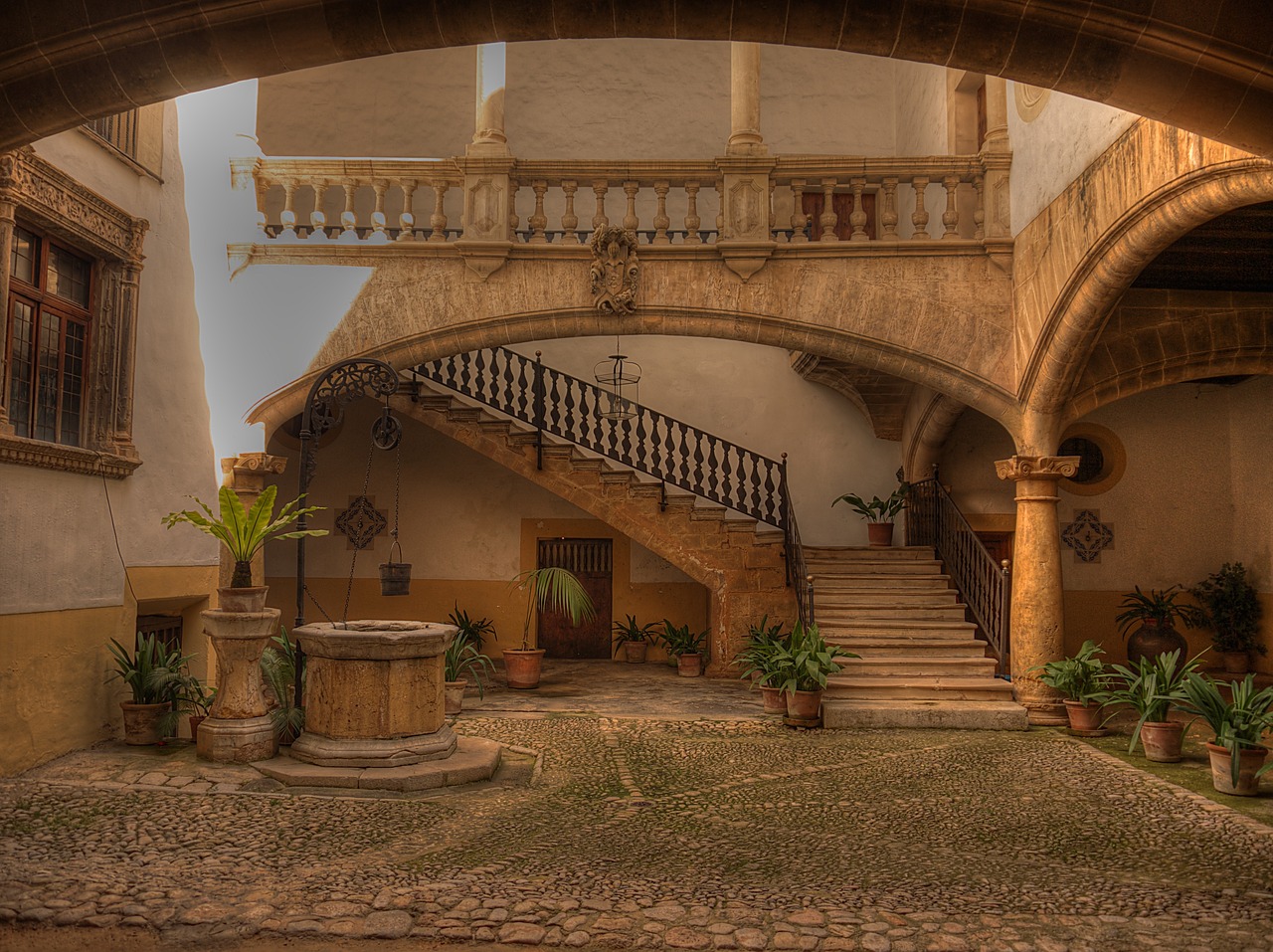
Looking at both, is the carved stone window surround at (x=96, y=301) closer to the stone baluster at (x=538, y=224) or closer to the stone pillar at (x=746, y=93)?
the stone baluster at (x=538, y=224)

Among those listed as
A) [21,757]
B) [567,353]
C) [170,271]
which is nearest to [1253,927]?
[21,757]

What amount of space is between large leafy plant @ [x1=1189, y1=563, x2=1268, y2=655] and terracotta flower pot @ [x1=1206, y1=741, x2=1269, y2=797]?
5924mm

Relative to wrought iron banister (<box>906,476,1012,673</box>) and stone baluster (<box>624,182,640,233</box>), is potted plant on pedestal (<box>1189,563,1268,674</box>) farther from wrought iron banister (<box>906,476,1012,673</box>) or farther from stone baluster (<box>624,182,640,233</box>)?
stone baluster (<box>624,182,640,233</box>)

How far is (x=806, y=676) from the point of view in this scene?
8.64 m

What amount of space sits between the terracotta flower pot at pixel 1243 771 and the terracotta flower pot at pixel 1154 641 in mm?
5154

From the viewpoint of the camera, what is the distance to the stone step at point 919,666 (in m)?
9.50

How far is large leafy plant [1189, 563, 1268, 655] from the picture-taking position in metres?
11.8

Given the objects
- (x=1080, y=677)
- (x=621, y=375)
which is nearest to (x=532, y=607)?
(x=621, y=375)

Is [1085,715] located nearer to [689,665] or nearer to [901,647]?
[901,647]

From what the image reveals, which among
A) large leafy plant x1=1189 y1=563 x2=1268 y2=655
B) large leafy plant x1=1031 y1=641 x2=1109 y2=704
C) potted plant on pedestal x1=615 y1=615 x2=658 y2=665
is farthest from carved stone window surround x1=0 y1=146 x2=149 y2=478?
large leafy plant x1=1189 y1=563 x2=1268 y2=655

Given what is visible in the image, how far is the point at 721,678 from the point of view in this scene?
38.6ft

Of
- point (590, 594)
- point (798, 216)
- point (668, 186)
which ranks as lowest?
point (590, 594)

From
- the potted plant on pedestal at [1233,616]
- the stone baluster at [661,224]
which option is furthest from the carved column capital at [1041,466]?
the potted plant on pedestal at [1233,616]

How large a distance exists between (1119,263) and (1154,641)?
576 cm
